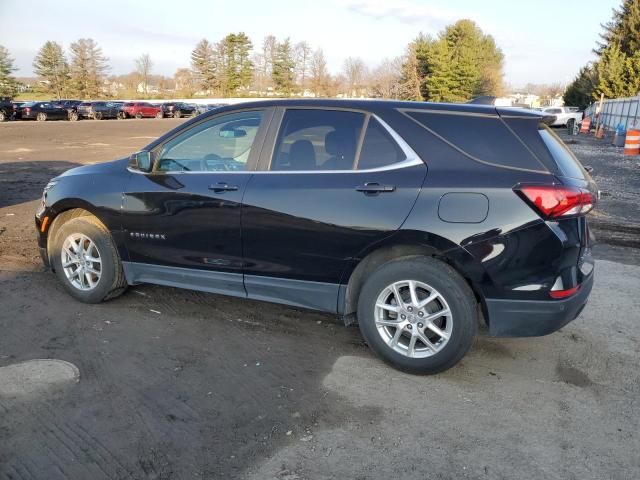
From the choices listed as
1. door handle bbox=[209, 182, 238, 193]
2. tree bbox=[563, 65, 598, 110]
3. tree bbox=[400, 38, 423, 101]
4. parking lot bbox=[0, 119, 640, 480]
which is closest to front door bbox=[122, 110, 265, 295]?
door handle bbox=[209, 182, 238, 193]

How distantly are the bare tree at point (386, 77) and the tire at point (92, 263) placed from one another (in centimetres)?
4215

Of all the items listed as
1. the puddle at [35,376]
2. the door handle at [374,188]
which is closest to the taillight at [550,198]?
the door handle at [374,188]

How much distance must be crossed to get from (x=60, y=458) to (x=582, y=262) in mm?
3287

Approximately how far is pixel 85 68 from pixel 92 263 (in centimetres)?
7715

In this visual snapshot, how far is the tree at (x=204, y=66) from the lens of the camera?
83.1 meters

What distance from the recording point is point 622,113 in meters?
31.4

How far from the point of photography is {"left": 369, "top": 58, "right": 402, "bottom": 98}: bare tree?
46.1m

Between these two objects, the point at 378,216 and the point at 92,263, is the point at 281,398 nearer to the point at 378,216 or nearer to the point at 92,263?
the point at 378,216

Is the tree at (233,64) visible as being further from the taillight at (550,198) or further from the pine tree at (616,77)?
the taillight at (550,198)

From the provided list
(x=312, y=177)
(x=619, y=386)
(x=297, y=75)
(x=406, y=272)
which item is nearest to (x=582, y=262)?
(x=619, y=386)

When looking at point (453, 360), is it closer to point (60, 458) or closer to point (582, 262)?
point (582, 262)

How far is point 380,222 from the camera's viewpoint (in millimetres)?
3582

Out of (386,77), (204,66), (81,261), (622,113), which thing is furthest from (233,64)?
(81,261)

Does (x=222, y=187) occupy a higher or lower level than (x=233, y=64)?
lower
